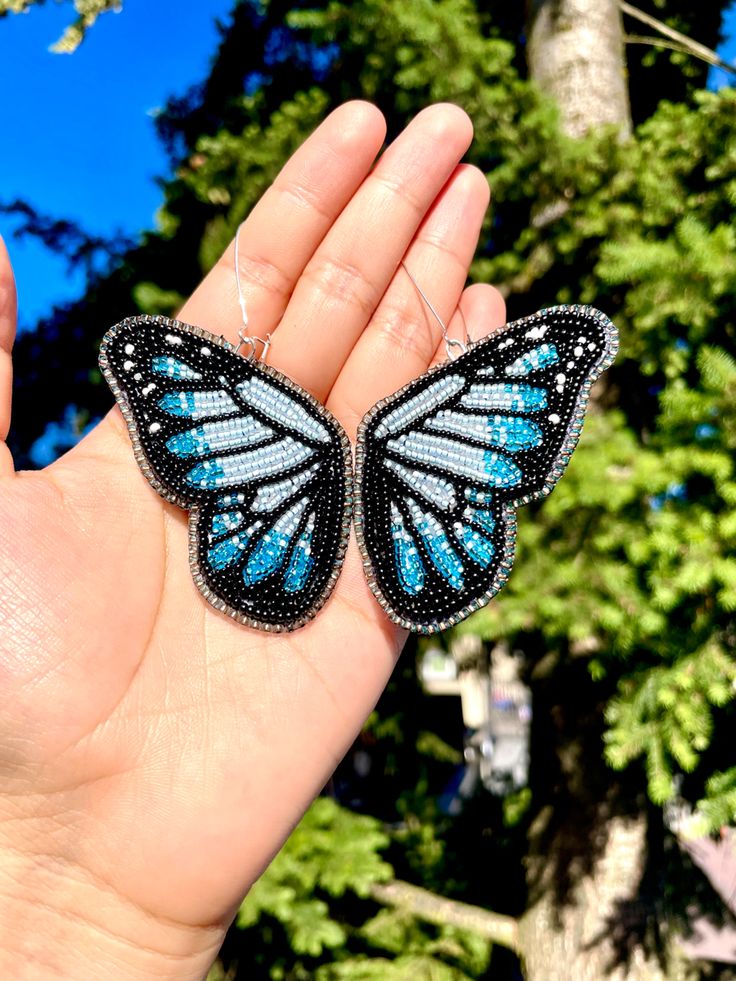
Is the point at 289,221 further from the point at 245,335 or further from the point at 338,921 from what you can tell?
the point at 338,921

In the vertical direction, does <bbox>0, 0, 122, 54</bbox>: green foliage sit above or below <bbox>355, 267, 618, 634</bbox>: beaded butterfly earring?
above

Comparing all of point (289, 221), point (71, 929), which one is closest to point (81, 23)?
point (289, 221)

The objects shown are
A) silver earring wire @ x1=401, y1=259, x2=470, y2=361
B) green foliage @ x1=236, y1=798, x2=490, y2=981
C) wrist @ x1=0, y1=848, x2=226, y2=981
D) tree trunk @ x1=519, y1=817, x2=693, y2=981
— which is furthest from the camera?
tree trunk @ x1=519, y1=817, x2=693, y2=981

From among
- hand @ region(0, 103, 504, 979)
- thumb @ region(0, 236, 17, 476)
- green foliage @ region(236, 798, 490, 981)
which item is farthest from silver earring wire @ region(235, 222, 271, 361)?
green foliage @ region(236, 798, 490, 981)

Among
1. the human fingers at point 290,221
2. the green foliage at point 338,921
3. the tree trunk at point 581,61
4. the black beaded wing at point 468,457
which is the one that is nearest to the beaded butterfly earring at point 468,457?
the black beaded wing at point 468,457

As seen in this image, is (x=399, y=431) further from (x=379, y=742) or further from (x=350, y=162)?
(x=379, y=742)

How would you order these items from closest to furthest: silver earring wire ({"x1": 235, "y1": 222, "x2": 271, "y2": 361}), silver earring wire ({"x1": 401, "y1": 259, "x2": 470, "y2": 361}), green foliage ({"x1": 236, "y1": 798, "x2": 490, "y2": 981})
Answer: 1. silver earring wire ({"x1": 235, "y1": 222, "x2": 271, "y2": 361})
2. silver earring wire ({"x1": 401, "y1": 259, "x2": 470, "y2": 361})
3. green foliage ({"x1": 236, "y1": 798, "x2": 490, "y2": 981})

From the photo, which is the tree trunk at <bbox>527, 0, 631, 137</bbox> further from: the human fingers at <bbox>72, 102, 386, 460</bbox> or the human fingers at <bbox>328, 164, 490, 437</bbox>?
the human fingers at <bbox>72, 102, 386, 460</bbox>
